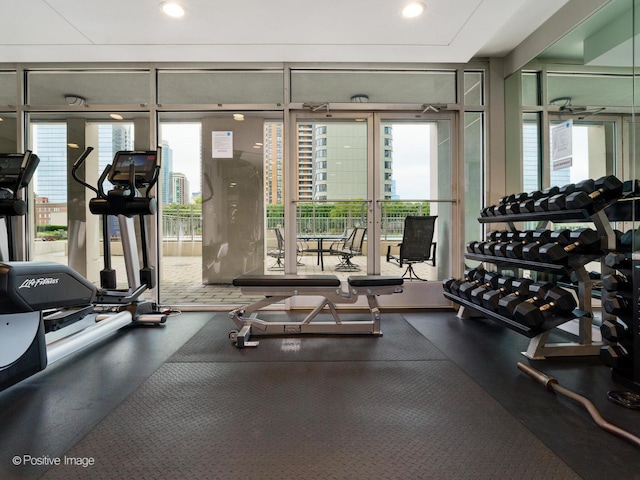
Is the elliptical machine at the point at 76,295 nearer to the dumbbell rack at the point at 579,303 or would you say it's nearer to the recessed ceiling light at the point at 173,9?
the recessed ceiling light at the point at 173,9

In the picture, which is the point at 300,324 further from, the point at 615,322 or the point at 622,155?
the point at 622,155

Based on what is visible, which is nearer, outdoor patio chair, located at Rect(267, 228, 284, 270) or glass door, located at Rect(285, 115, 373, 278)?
glass door, located at Rect(285, 115, 373, 278)

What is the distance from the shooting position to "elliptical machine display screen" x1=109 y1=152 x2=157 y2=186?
336 cm

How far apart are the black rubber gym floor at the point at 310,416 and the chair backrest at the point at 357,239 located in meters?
1.87

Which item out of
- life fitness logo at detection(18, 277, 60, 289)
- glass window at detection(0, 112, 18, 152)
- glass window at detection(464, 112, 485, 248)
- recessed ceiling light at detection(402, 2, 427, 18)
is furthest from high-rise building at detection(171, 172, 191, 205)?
glass window at detection(464, 112, 485, 248)

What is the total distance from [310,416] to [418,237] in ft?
10.4

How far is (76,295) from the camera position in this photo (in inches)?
80.0

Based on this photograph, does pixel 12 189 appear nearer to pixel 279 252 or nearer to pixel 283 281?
pixel 283 281

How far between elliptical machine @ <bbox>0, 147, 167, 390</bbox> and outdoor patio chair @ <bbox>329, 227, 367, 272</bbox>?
95.9 inches

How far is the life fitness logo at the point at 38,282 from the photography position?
1.72 m

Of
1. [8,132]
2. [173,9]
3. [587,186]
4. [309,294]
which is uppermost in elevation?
[173,9]

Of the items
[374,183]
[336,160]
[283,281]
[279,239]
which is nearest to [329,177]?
[336,160]

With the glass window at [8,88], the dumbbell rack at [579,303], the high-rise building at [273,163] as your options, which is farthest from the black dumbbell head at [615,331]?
the glass window at [8,88]

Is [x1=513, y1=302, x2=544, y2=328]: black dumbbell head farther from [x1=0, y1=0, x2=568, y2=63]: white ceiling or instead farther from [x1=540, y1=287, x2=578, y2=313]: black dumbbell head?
[x1=0, y1=0, x2=568, y2=63]: white ceiling
